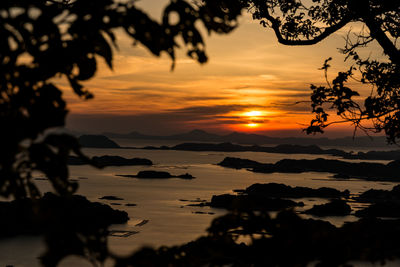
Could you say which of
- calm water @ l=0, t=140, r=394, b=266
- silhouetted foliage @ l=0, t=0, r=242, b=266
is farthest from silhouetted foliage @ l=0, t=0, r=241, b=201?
calm water @ l=0, t=140, r=394, b=266

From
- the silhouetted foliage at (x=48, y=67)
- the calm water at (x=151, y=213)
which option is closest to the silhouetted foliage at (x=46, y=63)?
the silhouetted foliage at (x=48, y=67)

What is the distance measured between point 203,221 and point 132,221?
12173mm

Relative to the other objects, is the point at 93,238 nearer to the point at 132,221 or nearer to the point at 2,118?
the point at 2,118

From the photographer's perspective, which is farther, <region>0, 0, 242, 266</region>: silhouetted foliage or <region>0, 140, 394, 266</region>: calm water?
<region>0, 140, 394, 266</region>: calm water

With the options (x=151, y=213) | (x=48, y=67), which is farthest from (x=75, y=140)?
(x=151, y=213)

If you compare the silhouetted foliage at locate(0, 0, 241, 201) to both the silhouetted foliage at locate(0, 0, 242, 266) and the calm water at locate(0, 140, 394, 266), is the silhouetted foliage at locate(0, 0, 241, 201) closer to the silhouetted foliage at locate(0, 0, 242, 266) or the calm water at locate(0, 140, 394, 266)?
the silhouetted foliage at locate(0, 0, 242, 266)

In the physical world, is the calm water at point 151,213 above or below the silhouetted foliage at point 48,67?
below

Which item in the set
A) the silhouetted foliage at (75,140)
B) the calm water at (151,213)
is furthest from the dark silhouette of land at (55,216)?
the calm water at (151,213)

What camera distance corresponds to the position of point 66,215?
353 centimetres

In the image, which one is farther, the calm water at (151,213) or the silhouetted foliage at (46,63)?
the calm water at (151,213)

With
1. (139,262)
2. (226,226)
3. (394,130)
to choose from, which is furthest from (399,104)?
(139,262)

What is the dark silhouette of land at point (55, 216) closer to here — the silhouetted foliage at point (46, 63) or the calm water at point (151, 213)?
the silhouetted foliage at point (46, 63)

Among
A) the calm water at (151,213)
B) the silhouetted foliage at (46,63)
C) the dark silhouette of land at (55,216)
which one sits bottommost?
the calm water at (151,213)

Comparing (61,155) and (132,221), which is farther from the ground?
(61,155)
